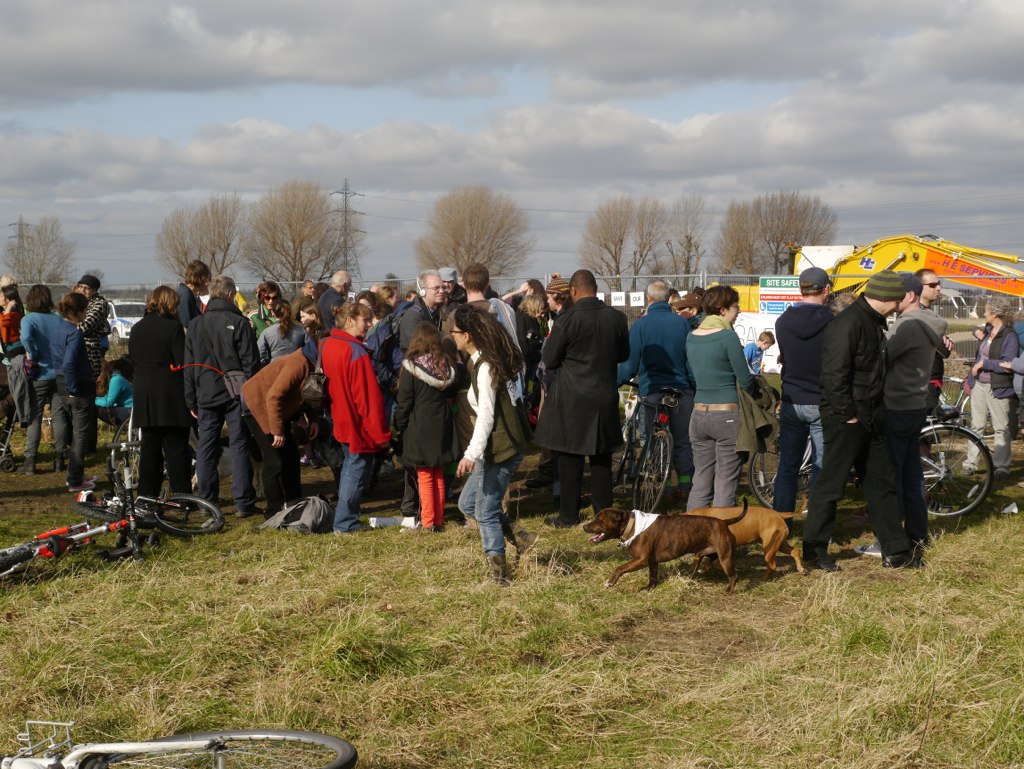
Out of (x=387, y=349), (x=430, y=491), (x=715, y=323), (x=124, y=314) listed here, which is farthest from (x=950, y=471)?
(x=124, y=314)

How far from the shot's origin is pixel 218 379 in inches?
→ 347

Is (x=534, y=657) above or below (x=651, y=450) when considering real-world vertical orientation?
below

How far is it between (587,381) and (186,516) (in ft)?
10.9

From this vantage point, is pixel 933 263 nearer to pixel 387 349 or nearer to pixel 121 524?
pixel 387 349

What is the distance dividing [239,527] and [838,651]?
16.5 feet

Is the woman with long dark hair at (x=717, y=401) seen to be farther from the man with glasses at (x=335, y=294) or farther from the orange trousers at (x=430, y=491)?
the man with glasses at (x=335, y=294)

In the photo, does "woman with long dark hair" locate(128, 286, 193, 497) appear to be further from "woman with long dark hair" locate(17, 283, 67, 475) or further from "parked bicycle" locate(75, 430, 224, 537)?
"woman with long dark hair" locate(17, 283, 67, 475)

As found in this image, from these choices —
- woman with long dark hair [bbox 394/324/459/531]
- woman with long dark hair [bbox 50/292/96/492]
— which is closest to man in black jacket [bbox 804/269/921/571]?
woman with long dark hair [bbox 394/324/459/531]

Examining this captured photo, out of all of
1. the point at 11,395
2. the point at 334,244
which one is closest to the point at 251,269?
the point at 334,244

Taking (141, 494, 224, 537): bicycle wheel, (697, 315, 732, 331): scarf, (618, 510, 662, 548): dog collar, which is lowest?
(141, 494, 224, 537): bicycle wheel

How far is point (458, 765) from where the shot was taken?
4078mm

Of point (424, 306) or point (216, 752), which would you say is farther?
point (424, 306)

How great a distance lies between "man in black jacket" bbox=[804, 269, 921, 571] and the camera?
6656 millimetres

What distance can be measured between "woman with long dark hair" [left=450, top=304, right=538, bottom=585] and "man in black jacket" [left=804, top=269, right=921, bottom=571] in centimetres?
207
